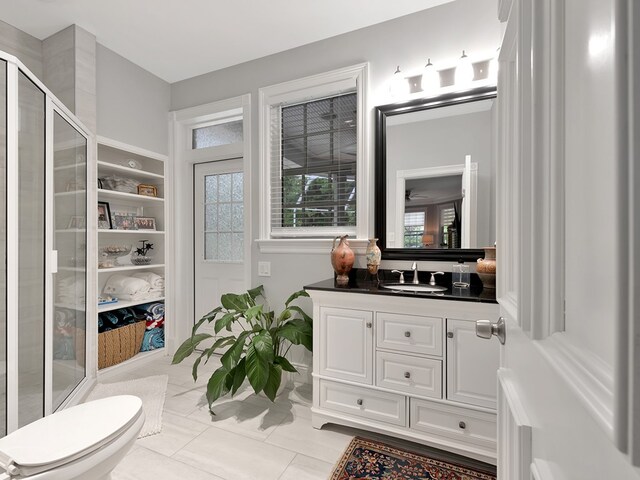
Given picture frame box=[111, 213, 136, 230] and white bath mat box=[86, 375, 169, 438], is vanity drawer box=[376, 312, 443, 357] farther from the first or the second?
picture frame box=[111, 213, 136, 230]

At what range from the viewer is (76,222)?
88.6 inches

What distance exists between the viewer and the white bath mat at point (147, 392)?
2.04m

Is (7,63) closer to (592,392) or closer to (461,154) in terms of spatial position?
(592,392)

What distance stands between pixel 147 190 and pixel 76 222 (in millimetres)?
873

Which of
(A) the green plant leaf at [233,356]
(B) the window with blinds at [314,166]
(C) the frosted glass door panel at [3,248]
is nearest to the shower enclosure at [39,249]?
(C) the frosted glass door panel at [3,248]

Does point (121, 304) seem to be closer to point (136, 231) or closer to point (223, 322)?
point (136, 231)

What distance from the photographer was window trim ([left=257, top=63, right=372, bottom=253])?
90.4 inches

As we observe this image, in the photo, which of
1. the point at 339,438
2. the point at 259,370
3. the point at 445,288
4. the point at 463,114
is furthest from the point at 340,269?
the point at 463,114

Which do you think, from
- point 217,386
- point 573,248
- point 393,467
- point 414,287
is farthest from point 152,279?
point 573,248

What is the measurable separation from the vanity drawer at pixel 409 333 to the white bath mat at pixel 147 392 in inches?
57.9

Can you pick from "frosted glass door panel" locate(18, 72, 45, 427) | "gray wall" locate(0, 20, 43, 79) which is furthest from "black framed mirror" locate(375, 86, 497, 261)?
"gray wall" locate(0, 20, 43, 79)

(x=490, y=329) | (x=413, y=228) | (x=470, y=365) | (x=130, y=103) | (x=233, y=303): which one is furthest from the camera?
(x=130, y=103)

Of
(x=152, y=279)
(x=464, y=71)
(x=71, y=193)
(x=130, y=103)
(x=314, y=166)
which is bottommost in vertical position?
(x=152, y=279)
